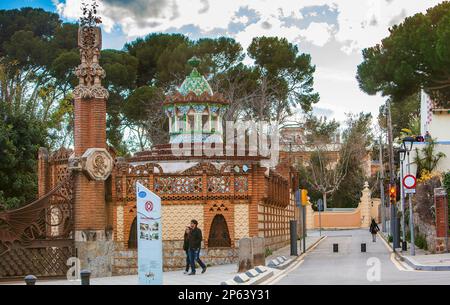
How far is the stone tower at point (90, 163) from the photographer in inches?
1155

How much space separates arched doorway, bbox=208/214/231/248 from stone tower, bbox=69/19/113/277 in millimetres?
3926

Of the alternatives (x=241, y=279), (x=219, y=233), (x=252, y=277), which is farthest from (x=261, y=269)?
(x=219, y=233)

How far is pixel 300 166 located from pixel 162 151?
183 ft

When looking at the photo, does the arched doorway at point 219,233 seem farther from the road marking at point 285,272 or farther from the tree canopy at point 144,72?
the tree canopy at point 144,72

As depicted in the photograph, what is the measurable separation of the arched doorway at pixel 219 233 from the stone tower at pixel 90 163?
3.93m

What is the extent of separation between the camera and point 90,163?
29578 millimetres

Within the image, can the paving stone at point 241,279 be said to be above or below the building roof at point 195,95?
below

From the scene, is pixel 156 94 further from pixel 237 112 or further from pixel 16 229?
pixel 16 229

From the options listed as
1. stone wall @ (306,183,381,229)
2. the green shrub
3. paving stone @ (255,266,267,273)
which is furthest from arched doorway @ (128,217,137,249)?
stone wall @ (306,183,381,229)

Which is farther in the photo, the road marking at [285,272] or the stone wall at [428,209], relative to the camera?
the stone wall at [428,209]

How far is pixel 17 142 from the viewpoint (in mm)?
41062

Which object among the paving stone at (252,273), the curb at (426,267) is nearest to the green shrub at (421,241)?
the curb at (426,267)

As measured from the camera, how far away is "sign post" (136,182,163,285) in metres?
20.0

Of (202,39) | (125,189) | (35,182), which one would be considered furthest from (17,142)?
(202,39)
